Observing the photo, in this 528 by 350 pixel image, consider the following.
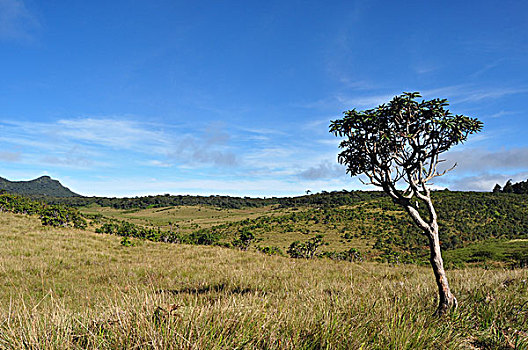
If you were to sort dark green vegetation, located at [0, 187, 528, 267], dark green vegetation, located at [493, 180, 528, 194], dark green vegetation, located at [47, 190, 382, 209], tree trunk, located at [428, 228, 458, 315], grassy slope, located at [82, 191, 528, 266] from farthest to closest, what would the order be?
dark green vegetation, located at [47, 190, 382, 209]
dark green vegetation, located at [493, 180, 528, 194]
grassy slope, located at [82, 191, 528, 266]
dark green vegetation, located at [0, 187, 528, 267]
tree trunk, located at [428, 228, 458, 315]

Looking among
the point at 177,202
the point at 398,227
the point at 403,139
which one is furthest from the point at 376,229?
the point at 177,202

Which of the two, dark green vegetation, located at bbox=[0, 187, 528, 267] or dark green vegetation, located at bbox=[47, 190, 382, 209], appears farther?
dark green vegetation, located at bbox=[47, 190, 382, 209]

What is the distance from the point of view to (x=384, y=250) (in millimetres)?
55656

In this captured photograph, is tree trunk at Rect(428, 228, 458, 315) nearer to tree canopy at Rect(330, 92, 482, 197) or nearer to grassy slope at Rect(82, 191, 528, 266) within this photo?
tree canopy at Rect(330, 92, 482, 197)

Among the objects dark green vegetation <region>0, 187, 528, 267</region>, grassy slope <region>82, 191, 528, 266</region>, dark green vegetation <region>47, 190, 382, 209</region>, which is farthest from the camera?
dark green vegetation <region>47, 190, 382, 209</region>

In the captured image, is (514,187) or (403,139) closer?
(403,139)

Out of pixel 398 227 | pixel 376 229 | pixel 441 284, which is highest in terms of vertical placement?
pixel 441 284

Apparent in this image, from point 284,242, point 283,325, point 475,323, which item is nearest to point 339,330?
point 283,325

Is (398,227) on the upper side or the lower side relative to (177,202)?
lower

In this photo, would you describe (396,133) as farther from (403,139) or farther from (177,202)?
(177,202)

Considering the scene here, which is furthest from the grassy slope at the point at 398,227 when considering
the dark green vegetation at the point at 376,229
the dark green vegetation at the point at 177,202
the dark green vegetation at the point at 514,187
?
the dark green vegetation at the point at 177,202

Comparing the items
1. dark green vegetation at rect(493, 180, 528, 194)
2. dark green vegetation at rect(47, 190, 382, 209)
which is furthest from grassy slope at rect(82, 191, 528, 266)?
dark green vegetation at rect(47, 190, 382, 209)

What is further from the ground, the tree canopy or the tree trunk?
the tree canopy

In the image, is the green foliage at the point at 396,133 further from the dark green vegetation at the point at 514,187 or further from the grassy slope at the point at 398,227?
the dark green vegetation at the point at 514,187
